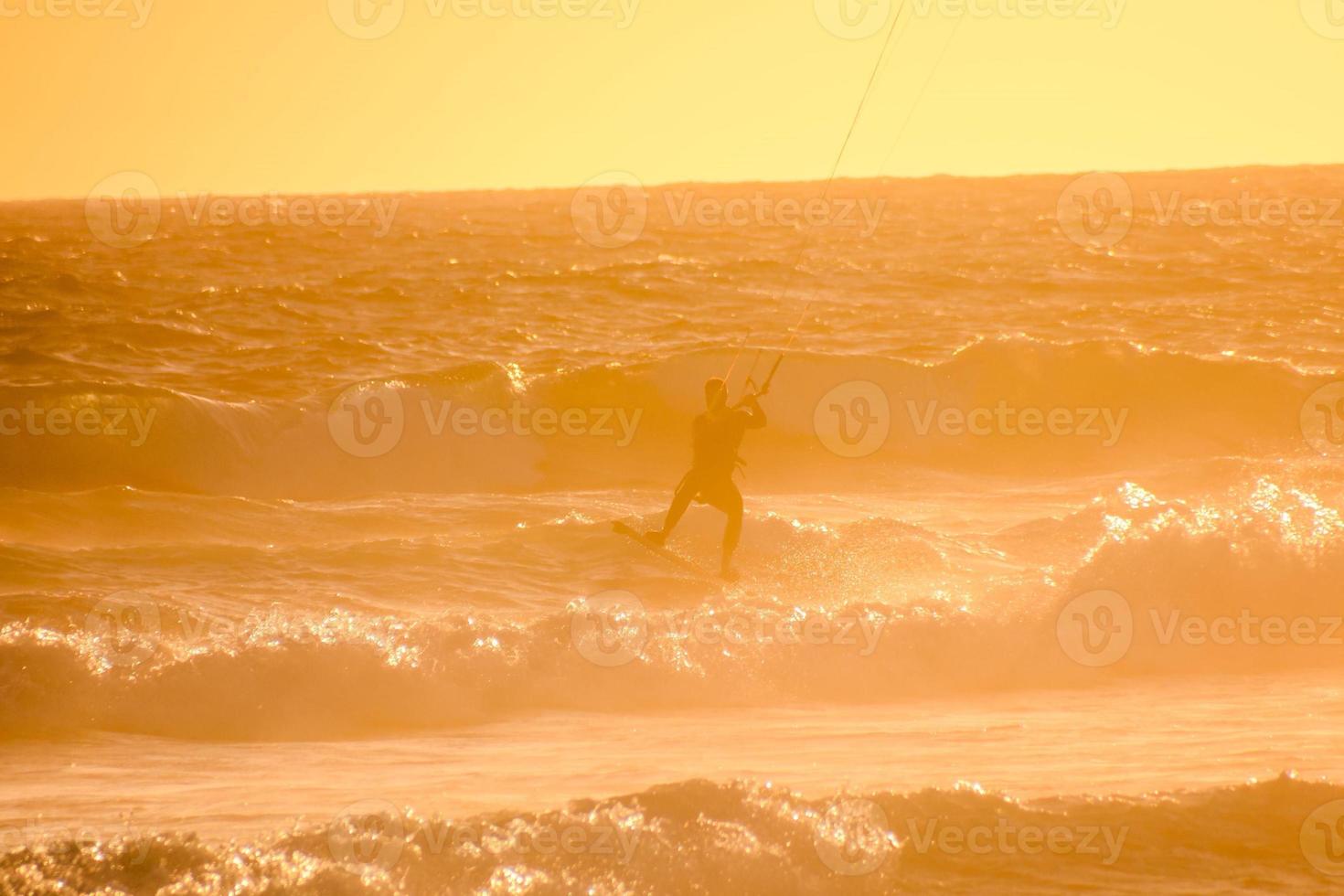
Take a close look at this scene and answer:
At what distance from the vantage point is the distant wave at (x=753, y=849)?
16.7ft

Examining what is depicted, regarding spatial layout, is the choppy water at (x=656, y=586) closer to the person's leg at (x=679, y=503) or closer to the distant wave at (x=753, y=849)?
the distant wave at (x=753, y=849)

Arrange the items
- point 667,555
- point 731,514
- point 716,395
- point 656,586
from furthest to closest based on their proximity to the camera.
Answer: point 667,555, point 656,586, point 731,514, point 716,395

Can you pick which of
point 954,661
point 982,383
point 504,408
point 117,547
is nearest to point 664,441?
point 504,408

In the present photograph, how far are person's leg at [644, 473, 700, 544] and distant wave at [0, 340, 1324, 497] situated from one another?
14.8 ft

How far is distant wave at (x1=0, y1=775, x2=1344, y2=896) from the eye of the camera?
A: 509 cm

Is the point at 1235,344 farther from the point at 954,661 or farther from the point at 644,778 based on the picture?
the point at 644,778

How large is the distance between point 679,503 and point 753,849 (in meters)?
5.72

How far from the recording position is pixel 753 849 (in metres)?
5.37

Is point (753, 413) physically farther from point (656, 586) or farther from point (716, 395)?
point (656, 586)

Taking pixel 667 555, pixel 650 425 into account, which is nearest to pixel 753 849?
pixel 667 555

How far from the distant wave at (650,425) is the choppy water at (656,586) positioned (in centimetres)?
6

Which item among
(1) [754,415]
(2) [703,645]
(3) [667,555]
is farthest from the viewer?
(3) [667,555]

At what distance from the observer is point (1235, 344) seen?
20266mm

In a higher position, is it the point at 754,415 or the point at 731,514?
the point at 754,415
